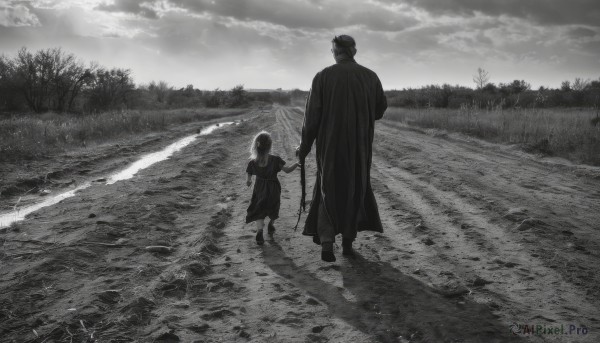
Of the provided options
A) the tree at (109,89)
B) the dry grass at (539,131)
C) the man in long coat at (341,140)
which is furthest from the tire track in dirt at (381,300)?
the tree at (109,89)

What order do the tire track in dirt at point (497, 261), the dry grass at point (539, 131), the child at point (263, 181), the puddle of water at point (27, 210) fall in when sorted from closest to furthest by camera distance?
the tire track in dirt at point (497, 261)
the child at point (263, 181)
the puddle of water at point (27, 210)
the dry grass at point (539, 131)

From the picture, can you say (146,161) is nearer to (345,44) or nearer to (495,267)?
(345,44)

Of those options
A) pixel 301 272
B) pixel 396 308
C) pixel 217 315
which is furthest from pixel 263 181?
pixel 396 308

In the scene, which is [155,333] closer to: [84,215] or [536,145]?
[84,215]

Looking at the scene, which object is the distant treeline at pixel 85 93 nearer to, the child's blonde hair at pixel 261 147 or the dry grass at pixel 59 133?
the dry grass at pixel 59 133

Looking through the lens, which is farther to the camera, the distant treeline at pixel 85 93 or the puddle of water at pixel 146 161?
the distant treeline at pixel 85 93

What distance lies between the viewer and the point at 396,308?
345 centimetres

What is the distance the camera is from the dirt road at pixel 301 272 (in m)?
3.18

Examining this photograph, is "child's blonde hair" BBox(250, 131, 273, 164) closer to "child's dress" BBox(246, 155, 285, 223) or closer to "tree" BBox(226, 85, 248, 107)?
"child's dress" BBox(246, 155, 285, 223)

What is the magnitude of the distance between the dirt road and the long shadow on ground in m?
0.01

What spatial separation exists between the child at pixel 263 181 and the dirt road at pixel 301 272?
1.10 feet

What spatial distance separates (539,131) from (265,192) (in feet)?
37.5

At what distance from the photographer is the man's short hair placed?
4.54 meters

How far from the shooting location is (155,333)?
10.3 ft
